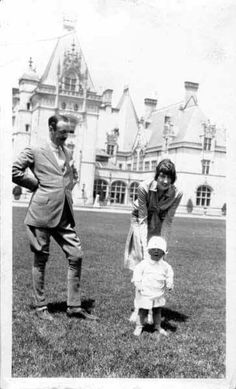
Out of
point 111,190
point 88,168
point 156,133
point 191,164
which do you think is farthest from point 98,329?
point 111,190

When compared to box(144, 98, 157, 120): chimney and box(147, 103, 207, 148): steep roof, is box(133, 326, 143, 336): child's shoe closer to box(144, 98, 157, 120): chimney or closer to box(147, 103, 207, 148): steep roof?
box(144, 98, 157, 120): chimney

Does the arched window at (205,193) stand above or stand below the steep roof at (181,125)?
below

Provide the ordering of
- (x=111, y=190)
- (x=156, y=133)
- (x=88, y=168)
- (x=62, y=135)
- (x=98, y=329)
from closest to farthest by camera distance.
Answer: (x=98, y=329) → (x=62, y=135) → (x=156, y=133) → (x=88, y=168) → (x=111, y=190)

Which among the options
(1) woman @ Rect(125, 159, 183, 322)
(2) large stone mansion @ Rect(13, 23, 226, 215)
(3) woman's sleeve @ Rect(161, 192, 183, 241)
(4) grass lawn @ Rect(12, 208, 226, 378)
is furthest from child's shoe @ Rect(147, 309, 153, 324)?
(2) large stone mansion @ Rect(13, 23, 226, 215)

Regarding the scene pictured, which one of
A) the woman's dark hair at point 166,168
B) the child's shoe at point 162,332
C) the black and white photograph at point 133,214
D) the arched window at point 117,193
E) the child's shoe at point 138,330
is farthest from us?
the arched window at point 117,193

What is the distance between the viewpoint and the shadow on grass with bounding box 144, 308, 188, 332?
207 inches

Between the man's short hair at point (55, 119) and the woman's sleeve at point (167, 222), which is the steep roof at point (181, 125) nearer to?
the woman's sleeve at point (167, 222)

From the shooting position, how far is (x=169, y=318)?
5629mm

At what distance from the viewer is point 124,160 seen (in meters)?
38.2

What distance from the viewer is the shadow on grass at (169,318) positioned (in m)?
5.25

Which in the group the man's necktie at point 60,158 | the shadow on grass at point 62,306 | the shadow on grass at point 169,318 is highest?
the man's necktie at point 60,158

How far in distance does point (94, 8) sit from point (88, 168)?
32880mm

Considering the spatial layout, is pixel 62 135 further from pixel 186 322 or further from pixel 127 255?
pixel 186 322

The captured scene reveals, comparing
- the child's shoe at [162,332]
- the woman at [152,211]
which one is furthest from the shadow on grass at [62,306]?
the child's shoe at [162,332]
